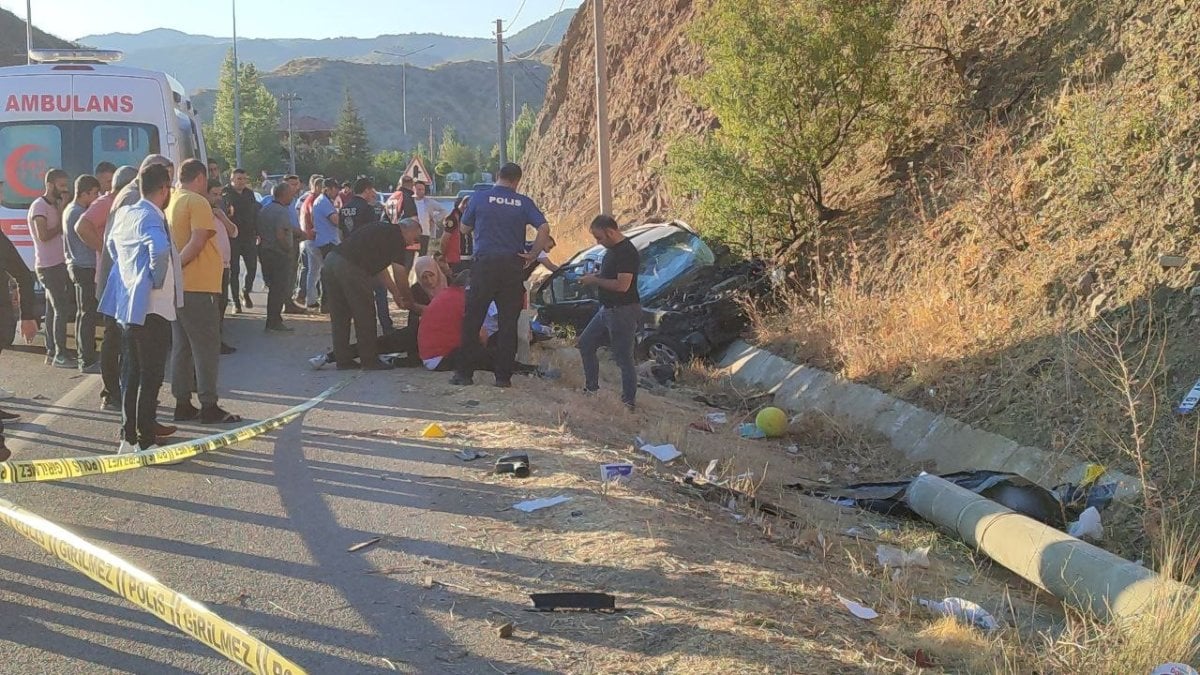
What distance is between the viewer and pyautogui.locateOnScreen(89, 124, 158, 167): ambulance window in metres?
11.8

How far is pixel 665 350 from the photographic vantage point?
1271cm

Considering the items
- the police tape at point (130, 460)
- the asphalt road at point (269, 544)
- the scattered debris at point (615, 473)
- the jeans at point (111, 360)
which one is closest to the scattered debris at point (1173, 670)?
the asphalt road at point (269, 544)

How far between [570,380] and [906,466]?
3.24 metres

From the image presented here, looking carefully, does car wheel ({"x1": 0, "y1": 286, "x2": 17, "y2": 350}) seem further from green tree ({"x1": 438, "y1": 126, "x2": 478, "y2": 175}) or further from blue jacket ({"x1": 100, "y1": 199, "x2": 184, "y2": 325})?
green tree ({"x1": 438, "y1": 126, "x2": 478, "y2": 175})

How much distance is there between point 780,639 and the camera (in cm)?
411

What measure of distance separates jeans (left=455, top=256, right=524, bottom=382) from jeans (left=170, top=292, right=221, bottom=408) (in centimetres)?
222

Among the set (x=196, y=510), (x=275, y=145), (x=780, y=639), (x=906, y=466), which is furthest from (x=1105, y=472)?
(x=275, y=145)

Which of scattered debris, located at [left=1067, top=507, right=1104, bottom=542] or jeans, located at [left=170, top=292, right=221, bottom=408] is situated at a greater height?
jeans, located at [left=170, top=292, right=221, bottom=408]

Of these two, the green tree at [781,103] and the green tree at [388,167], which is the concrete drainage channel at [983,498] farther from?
the green tree at [388,167]

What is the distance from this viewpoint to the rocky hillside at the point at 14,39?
227 feet

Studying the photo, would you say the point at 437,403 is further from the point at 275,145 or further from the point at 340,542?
the point at 275,145

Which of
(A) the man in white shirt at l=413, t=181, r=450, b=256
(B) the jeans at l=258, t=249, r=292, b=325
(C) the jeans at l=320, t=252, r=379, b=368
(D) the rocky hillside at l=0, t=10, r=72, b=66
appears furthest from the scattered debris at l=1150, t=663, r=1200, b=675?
(D) the rocky hillside at l=0, t=10, r=72, b=66

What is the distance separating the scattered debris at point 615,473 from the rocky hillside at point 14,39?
72.7 metres

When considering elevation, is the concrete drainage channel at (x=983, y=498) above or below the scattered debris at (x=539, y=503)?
below
